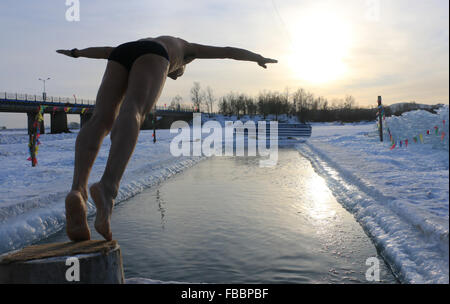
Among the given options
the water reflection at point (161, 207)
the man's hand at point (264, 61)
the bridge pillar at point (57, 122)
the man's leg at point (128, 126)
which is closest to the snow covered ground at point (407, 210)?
the man's hand at point (264, 61)

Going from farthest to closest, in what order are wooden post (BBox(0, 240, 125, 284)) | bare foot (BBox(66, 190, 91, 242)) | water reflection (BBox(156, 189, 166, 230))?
water reflection (BBox(156, 189, 166, 230)) < bare foot (BBox(66, 190, 91, 242)) < wooden post (BBox(0, 240, 125, 284))

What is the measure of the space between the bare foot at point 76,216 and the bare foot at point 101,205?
0.53 ft

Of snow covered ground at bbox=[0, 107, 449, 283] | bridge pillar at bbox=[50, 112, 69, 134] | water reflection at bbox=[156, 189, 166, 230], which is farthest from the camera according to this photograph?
bridge pillar at bbox=[50, 112, 69, 134]

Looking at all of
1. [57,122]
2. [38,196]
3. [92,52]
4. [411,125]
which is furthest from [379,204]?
[57,122]

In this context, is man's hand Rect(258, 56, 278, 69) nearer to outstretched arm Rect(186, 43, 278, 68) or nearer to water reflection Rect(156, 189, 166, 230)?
outstretched arm Rect(186, 43, 278, 68)

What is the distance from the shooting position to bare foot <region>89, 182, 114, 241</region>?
1.71 m

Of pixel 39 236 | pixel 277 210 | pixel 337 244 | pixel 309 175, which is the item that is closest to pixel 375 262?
pixel 337 244

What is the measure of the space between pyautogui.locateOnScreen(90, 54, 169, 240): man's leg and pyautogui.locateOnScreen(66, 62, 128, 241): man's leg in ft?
0.52

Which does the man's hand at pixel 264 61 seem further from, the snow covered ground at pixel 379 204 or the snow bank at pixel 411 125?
the snow bank at pixel 411 125

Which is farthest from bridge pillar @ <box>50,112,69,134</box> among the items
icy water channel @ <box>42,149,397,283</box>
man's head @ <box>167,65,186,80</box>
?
man's head @ <box>167,65,186,80</box>

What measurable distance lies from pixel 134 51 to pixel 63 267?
113cm

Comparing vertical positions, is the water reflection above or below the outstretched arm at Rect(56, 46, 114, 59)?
below

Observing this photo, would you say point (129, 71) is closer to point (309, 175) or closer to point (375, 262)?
point (375, 262)
